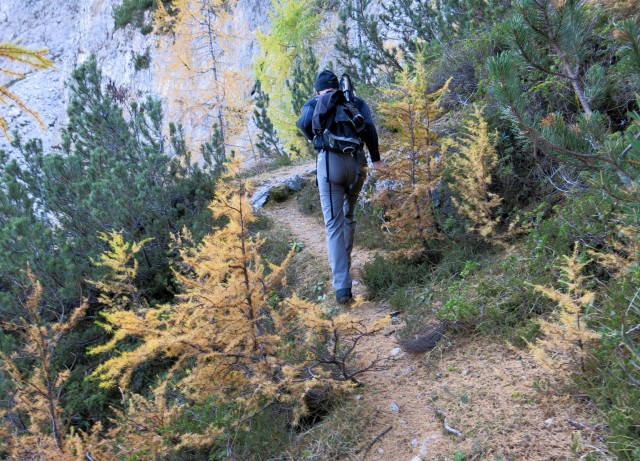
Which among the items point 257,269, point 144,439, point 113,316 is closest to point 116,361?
point 113,316

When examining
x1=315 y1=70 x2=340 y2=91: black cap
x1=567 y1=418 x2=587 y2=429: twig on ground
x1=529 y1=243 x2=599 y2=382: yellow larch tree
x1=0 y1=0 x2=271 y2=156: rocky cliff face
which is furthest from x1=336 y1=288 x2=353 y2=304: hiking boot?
x1=0 y1=0 x2=271 y2=156: rocky cliff face

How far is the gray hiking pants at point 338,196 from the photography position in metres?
4.34

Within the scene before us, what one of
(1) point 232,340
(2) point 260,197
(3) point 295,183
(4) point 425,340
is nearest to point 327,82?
(4) point 425,340

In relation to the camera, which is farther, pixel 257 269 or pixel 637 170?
pixel 257 269

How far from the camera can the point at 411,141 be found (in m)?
4.50

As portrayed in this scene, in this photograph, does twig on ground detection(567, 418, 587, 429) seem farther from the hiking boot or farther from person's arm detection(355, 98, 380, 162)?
person's arm detection(355, 98, 380, 162)

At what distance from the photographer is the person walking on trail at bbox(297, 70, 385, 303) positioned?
4203 millimetres

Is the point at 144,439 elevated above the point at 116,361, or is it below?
below

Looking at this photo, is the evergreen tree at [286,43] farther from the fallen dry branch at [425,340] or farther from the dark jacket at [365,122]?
the fallen dry branch at [425,340]

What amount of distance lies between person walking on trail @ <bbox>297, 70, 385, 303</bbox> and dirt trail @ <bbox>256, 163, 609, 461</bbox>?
115 cm

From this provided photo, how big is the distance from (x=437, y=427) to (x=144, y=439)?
6.12 feet

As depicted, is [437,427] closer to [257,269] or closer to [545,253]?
[257,269]

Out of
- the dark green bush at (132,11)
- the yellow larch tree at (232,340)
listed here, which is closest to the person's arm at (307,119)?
the yellow larch tree at (232,340)

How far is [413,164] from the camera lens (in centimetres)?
453
